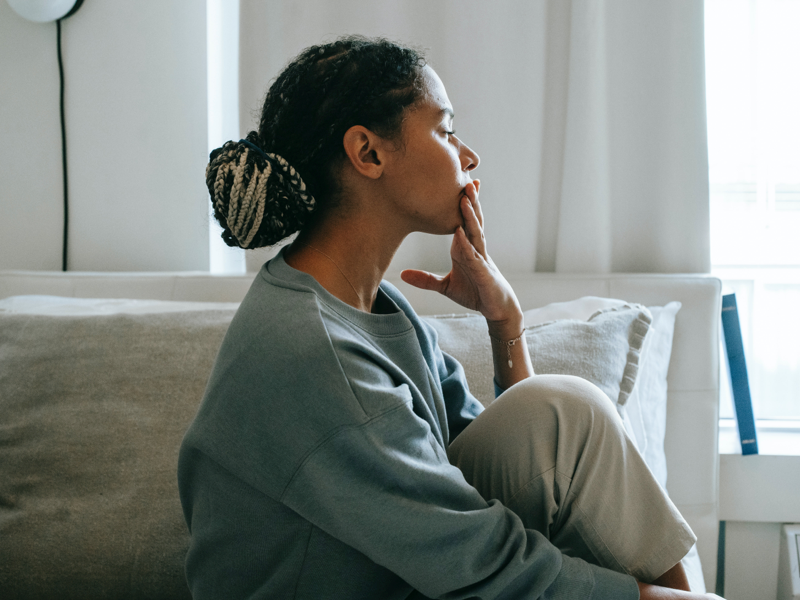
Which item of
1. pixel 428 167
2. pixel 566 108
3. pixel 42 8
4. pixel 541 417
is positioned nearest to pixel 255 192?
pixel 428 167

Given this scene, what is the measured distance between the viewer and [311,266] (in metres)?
0.82

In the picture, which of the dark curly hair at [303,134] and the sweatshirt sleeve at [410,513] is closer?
the sweatshirt sleeve at [410,513]

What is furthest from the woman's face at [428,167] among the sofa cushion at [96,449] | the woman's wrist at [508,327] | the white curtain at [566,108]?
the white curtain at [566,108]

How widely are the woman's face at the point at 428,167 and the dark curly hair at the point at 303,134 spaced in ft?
0.09

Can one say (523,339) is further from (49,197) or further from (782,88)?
(49,197)

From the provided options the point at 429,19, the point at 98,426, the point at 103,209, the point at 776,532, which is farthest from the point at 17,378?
the point at 776,532

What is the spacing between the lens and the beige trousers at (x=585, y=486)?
786 mm

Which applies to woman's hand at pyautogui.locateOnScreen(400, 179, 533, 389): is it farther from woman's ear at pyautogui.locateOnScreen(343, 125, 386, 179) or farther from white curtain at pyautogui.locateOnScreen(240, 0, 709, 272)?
white curtain at pyautogui.locateOnScreen(240, 0, 709, 272)

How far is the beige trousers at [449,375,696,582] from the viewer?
786 millimetres

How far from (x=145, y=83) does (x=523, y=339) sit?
1.23 metres

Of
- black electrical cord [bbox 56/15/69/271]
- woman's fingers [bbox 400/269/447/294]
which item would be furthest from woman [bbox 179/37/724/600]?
black electrical cord [bbox 56/15/69/271]

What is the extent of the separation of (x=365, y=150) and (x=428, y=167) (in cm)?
9

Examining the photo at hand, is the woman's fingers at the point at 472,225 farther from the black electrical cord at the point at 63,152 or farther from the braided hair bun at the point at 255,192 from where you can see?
the black electrical cord at the point at 63,152

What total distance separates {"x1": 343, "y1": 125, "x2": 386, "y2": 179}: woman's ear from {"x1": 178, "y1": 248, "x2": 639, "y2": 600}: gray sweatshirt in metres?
0.17
